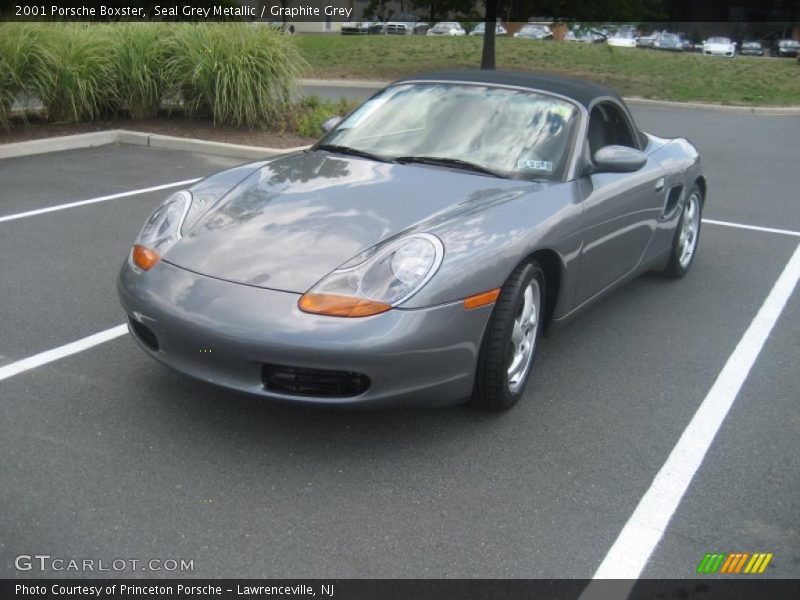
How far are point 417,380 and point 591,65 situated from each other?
2502 centimetres

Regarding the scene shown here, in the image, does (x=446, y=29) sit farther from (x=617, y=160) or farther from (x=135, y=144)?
(x=617, y=160)

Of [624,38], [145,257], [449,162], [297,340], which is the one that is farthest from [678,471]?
[624,38]

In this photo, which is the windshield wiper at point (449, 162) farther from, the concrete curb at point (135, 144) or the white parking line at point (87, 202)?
the concrete curb at point (135, 144)

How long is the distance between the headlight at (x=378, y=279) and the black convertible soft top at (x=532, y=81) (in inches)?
66.2

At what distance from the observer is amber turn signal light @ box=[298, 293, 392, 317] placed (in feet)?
10.7

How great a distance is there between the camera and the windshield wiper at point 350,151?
453 centimetres

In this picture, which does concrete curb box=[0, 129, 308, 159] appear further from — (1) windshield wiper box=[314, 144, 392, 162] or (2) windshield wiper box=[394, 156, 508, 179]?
(2) windshield wiper box=[394, 156, 508, 179]

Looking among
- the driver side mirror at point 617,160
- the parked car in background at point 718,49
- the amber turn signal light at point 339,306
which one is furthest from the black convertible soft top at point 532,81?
the parked car in background at point 718,49

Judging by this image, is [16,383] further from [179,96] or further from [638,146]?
[179,96]

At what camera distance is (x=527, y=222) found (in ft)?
12.7

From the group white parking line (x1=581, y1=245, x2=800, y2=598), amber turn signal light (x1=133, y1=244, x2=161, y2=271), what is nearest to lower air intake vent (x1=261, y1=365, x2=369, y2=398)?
amber turn signal light (x1=133, y1=244, x2=161, y2=271)

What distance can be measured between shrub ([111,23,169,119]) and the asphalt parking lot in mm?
5930

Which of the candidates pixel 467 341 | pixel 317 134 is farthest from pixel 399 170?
pixel 317 134

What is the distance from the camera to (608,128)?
5.05 metres
